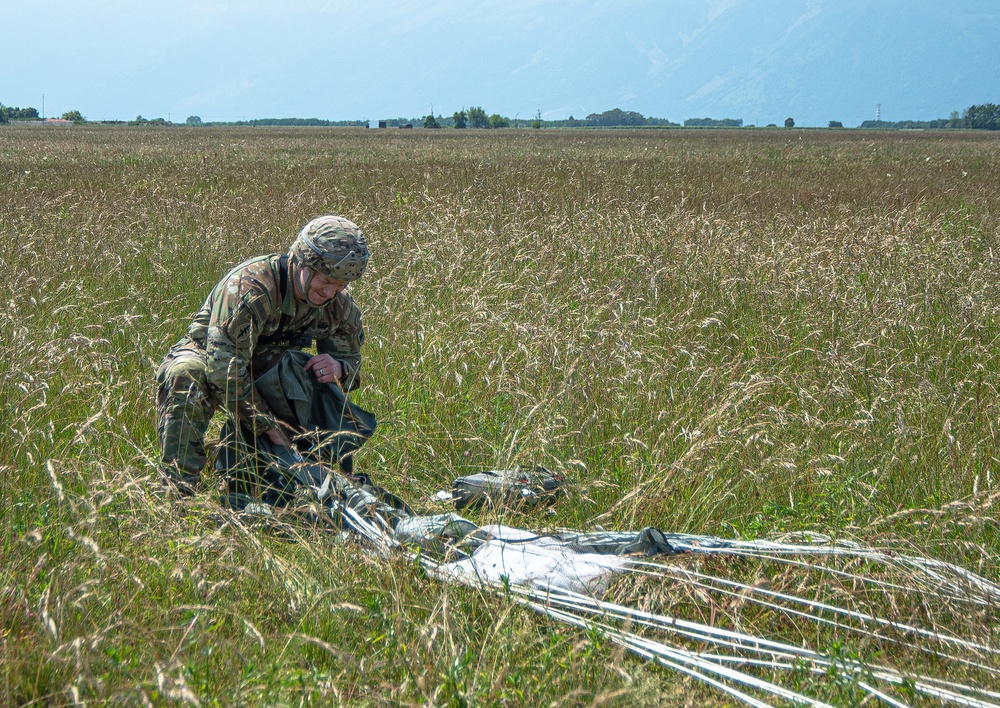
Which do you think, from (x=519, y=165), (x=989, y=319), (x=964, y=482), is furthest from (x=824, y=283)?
(x=519, y=165)

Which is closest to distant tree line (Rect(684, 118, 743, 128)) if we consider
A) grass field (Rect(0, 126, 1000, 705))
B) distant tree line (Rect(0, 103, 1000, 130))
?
distant tree line (Rect(0, 103, 1000, 130))

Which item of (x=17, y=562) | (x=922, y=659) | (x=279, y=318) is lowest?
(x=922, y=659)

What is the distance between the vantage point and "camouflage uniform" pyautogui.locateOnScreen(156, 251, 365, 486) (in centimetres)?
319

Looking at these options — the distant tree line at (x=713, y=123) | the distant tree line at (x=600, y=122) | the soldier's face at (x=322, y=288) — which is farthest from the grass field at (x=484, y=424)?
the distant tree line at (x=713, y=123)

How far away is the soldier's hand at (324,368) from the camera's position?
344cm

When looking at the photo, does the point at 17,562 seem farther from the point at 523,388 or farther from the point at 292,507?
the point at 523,388

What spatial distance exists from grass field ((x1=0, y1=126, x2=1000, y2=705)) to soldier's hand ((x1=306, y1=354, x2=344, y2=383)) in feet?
1.14

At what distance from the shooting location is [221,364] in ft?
10.4

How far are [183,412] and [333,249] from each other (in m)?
0.78

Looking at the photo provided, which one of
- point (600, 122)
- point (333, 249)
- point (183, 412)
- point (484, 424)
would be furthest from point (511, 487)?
point (600, 122)

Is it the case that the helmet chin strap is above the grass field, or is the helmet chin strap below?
above

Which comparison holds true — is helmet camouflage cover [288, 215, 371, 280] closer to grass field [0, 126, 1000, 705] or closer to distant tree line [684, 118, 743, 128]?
grass field [0, 126, 1000, 705]

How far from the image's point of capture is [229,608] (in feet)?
7.34

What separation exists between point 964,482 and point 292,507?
90.4 inches
